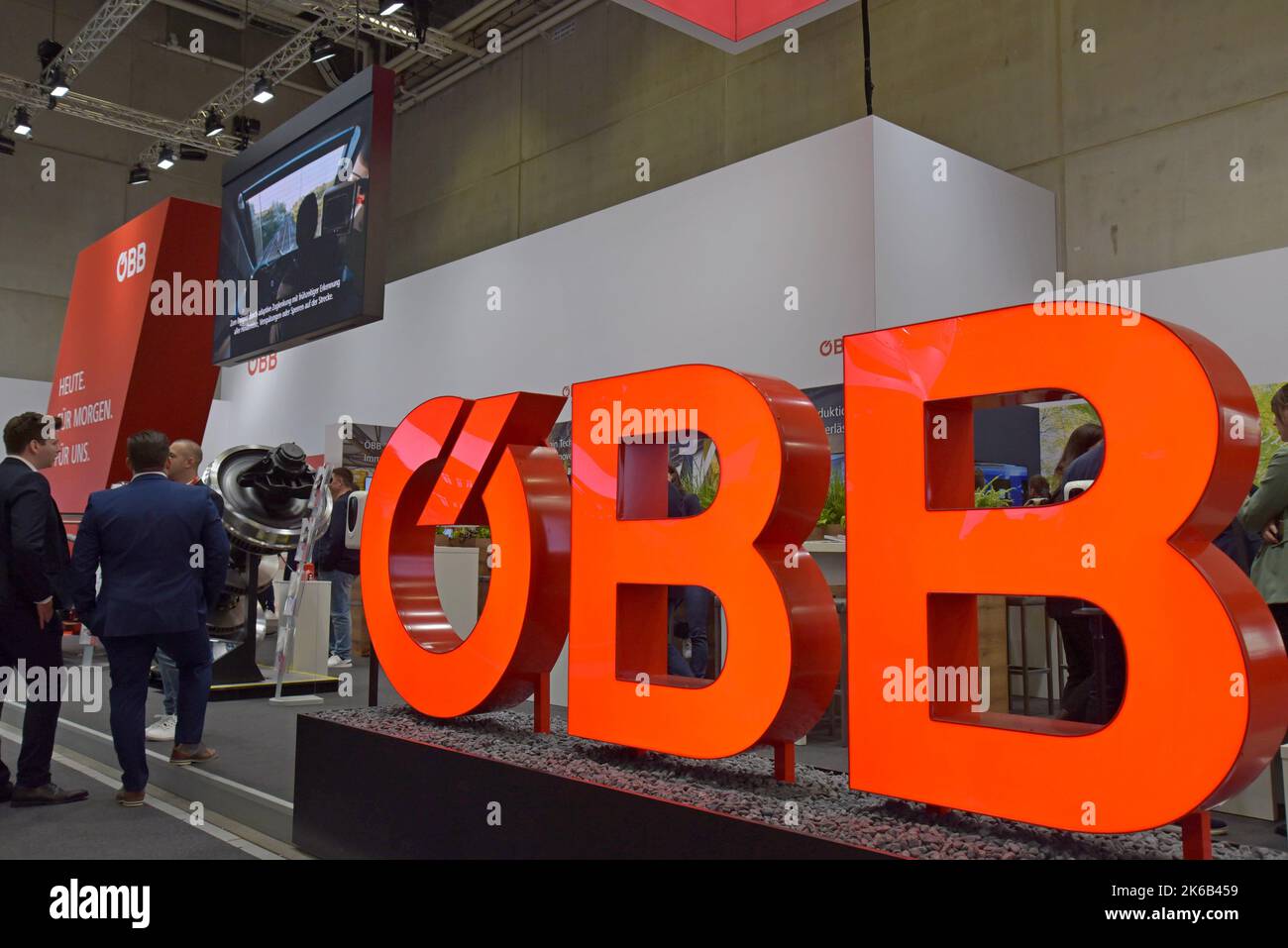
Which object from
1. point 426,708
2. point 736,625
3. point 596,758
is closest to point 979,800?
point 736,625

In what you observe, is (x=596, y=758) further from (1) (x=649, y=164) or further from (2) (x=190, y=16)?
(2) (x=190, y=16)

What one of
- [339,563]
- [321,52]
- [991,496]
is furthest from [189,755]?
[321,52]

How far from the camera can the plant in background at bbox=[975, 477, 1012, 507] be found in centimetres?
567

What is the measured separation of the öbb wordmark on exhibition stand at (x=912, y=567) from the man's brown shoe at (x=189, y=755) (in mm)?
2011

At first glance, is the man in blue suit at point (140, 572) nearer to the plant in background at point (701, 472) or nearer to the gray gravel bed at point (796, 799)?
the gray gravel bed at point (796, 799)

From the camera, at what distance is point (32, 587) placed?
4223mm

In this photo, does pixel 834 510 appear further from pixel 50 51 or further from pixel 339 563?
pixel 50 51

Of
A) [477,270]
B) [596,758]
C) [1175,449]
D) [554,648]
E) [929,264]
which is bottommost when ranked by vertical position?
[596,758]

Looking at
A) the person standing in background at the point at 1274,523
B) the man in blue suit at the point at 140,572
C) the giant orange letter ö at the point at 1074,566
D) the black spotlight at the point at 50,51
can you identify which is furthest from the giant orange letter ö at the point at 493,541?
the black spotlight at the point at 50,51

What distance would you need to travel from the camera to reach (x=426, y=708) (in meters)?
3.52

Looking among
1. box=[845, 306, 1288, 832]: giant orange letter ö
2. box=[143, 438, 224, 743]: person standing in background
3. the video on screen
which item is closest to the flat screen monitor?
the video on screen

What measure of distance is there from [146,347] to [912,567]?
655 centimetres

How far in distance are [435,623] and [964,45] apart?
6872mm

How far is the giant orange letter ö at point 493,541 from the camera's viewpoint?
3.21m
